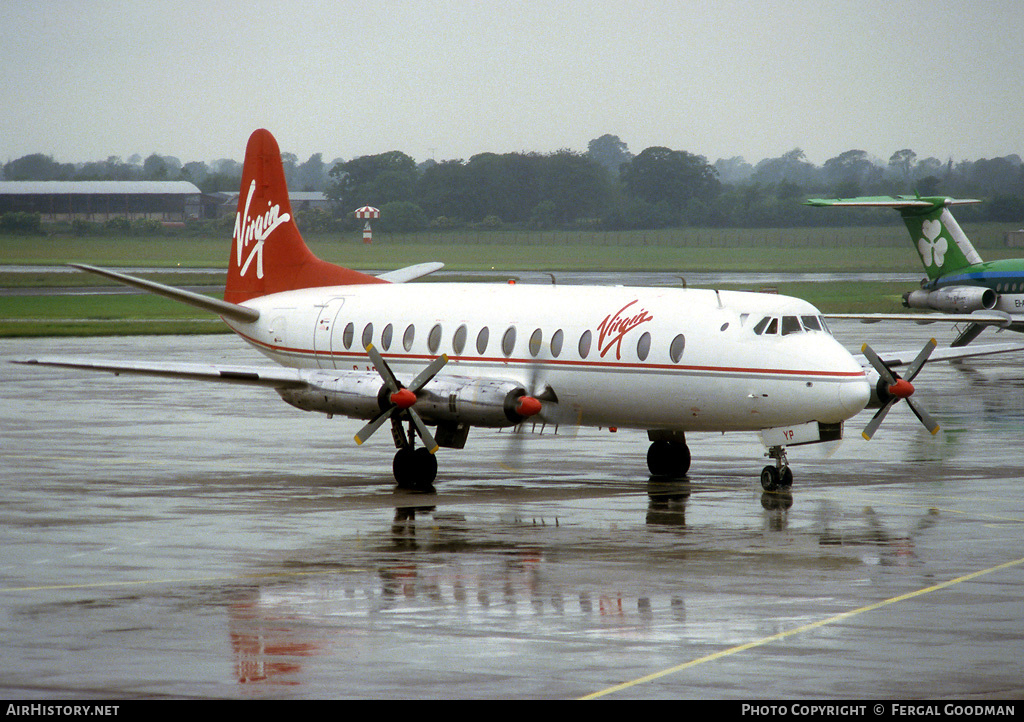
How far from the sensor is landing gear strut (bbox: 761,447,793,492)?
2311cm

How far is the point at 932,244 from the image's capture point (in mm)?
52281

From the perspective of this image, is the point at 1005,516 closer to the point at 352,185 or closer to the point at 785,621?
the point at 785,621

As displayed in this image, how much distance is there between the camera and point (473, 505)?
2222cm

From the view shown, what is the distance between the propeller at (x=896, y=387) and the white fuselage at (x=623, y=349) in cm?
131

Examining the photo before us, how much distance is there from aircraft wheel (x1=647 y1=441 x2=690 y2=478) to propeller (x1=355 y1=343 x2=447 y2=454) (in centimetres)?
410

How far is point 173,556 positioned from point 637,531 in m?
6.13

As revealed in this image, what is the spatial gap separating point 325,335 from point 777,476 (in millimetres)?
9603

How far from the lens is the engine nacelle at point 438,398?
2369 cm

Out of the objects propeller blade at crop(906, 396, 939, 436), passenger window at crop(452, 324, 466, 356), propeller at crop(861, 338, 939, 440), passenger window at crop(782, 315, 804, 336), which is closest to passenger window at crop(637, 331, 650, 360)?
passenger window at crop(782, 315, 804, 336)

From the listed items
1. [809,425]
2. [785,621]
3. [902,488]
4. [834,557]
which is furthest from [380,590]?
[902,488]

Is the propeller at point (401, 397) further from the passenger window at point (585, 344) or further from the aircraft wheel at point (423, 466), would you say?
the passenger window at point (585, 344)

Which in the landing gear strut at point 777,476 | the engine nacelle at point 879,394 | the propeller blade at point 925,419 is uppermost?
the engine nacelle at point 879,394

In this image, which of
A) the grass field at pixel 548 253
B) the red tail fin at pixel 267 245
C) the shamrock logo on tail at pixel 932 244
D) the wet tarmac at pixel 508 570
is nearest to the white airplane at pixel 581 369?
the wet tarmac at pixel 508 570

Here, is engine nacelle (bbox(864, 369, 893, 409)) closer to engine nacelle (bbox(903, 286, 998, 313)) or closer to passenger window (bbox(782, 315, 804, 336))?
passenger window (bbox(782, 315, 804, 336))
